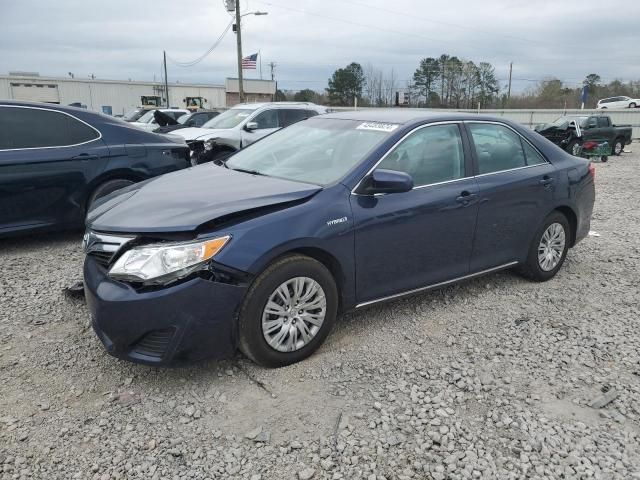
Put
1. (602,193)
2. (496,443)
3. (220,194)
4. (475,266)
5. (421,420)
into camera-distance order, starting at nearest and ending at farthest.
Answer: (496,443) → (421,420) → (220,194) → (475,266) → (602,193)

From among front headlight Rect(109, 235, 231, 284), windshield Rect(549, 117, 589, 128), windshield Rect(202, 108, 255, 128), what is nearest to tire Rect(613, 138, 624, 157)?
windshield Rect(549, 117, 589, 128)

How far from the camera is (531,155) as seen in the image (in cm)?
473

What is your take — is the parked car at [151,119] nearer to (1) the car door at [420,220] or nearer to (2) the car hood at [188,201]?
(2) the car hood at [188,201]

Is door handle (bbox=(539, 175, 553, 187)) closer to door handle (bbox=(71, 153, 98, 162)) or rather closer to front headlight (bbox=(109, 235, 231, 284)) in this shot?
front headlight (bbox=(109, 235, 231, 284))

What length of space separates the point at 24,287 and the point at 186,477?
2.93 metres

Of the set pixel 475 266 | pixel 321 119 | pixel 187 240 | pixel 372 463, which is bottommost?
pixel 372 463

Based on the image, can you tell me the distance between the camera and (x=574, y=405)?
9.87ft

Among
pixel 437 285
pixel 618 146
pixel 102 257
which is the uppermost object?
pixel 102 257

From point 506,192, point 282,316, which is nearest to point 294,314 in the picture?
point 282,316

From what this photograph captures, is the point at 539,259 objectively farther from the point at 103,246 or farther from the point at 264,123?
the point at 264,123

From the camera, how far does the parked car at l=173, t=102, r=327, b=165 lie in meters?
10.0

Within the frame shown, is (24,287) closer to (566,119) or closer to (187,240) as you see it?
(187,240)

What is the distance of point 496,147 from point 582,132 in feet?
59.0

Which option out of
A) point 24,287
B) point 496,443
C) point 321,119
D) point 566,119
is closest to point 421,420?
point 496,443
